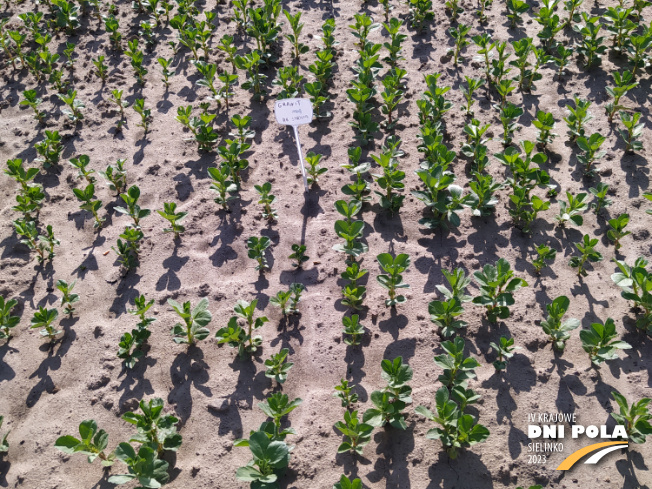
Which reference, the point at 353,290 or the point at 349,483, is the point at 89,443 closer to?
the point at 349,483

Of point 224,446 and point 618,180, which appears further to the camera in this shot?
point 618,180

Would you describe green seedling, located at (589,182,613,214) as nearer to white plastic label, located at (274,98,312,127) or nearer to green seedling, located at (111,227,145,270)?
white plastic label, located at (274,98,312,127)

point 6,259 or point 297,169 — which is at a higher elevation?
point 297,169

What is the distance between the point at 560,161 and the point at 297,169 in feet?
8.67

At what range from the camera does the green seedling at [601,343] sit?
362cm

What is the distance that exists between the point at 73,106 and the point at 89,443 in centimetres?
418

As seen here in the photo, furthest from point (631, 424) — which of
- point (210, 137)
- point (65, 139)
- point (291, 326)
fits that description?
point (65, 139)

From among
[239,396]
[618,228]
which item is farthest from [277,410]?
[618,228]

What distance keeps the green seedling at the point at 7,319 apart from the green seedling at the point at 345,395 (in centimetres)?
268

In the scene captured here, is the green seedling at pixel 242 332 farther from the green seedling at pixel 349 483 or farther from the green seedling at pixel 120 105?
the green seedling at pixel 120 105

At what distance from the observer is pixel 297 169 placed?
5.41 meters

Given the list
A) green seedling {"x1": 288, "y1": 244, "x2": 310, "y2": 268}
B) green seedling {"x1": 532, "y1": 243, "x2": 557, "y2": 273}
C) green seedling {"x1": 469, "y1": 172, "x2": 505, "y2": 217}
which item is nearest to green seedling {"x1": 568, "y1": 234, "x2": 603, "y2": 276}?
green seedling {"x1": 532, "y1": 243, "x2": 557, "y2": 273}

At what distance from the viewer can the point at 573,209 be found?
15.0 feet

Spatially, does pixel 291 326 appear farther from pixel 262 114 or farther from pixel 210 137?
pixel 262 114
